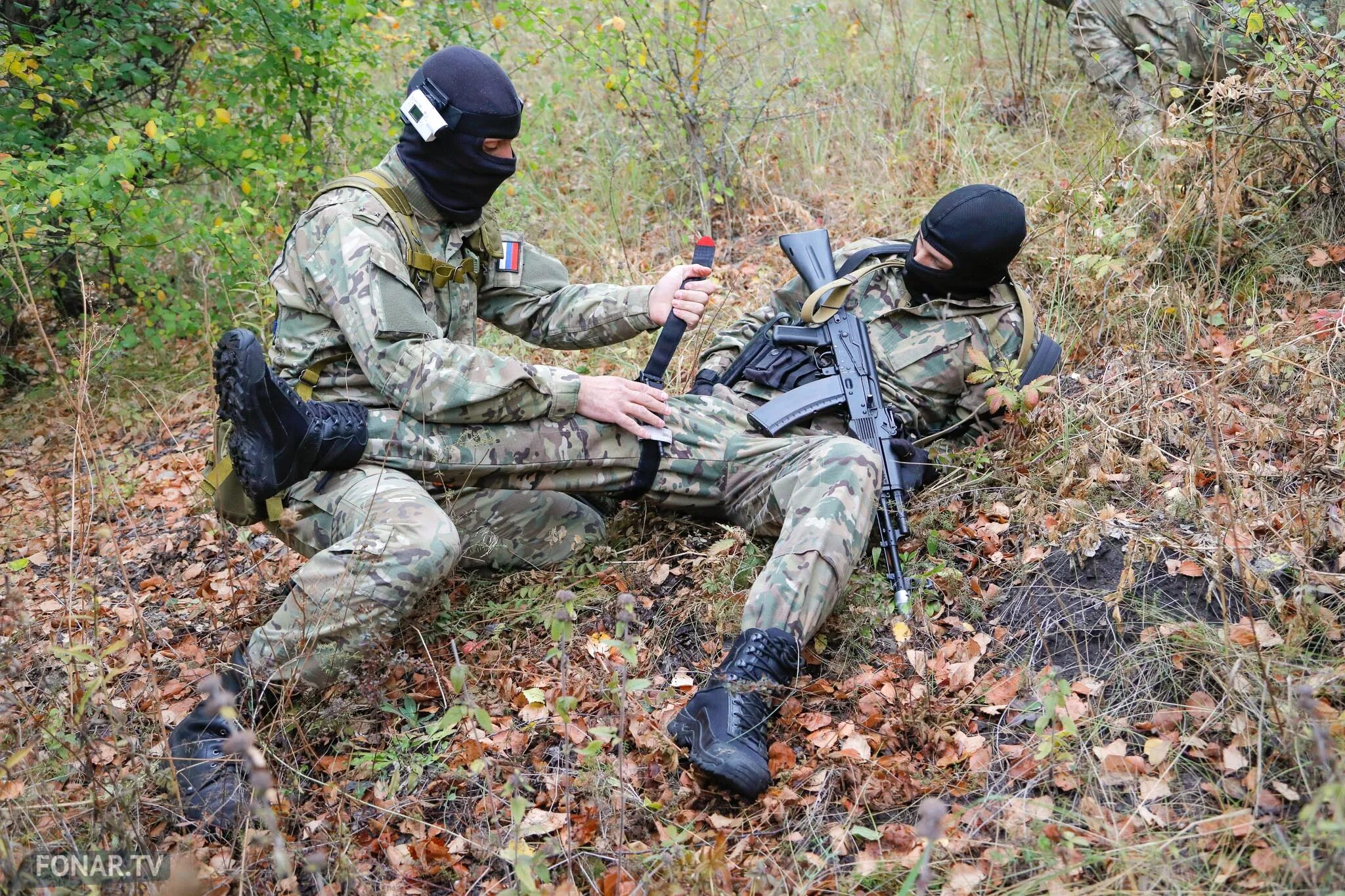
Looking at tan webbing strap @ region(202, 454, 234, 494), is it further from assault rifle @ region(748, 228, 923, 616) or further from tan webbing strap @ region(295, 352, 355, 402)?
assault rifle @ region(748, 228, 923, 616)

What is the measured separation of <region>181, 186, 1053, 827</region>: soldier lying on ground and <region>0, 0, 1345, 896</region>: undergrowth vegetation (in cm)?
19

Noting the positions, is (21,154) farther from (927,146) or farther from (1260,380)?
(1260,380)

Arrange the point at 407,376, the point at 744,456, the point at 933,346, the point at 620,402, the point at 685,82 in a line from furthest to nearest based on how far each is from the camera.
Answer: the point at 685,82 → the point at 933,346 → the point at 744,456 → the point at 620,402 → the point at 407,376

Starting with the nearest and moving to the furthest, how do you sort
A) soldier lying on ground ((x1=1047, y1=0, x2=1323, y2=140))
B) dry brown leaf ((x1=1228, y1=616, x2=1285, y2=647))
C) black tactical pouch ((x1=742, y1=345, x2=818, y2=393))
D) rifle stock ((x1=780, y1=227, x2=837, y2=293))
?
1. dry brown leaf ((x1=1228, y1=616, x2=1285, y2=647))
2. black tactical pouch ((x1=742, y1=345, x2=818, y2=393))
3. rifle stock ((x1=780, y1=227, x2=837, y2=293))
4. soldier lying on ground ((x1=1047, y1=0, x2=1323, y2=140))

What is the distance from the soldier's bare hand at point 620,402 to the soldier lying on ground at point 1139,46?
3213mm

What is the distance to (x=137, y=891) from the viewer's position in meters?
2.32

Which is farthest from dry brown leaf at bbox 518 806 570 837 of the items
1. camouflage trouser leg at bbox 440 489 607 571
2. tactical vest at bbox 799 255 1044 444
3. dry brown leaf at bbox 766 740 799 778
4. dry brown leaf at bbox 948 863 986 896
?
tactical vest at bbox 799 255 1044 444

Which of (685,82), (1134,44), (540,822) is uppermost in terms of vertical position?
(1134,44)

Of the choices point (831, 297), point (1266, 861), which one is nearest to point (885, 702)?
point (1266, 861)

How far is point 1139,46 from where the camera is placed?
16.9 ft

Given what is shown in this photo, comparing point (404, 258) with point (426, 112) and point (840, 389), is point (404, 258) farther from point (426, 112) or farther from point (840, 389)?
point (840, 389)

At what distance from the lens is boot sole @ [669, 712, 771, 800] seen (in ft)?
8.96

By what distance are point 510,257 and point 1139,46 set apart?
139 inches

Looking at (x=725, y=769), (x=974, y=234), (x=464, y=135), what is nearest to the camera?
(x=725, y=769)
